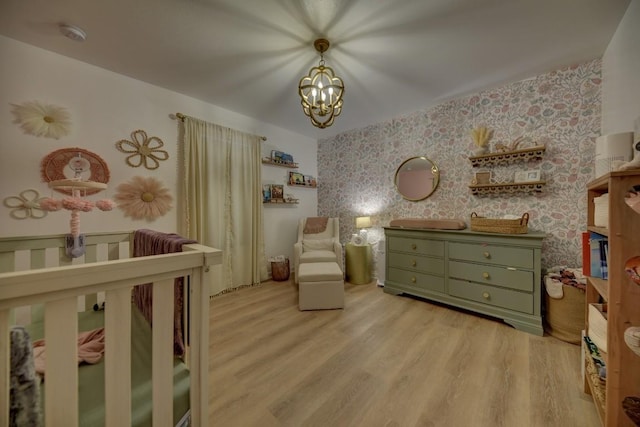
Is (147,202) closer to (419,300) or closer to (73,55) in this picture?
(73,55)

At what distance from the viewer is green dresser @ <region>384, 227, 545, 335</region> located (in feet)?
6.67

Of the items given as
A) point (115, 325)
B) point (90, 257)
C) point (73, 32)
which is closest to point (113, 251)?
point (90, 257)

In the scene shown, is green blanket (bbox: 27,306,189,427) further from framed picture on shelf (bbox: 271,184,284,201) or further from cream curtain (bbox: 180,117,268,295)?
framed picture on shelf (bbox: 271,184,284,201)

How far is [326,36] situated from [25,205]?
109 inches

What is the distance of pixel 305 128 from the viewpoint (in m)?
3.80

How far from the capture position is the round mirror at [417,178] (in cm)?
304

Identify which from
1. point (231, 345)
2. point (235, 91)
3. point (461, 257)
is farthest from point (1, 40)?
point (461, 257)

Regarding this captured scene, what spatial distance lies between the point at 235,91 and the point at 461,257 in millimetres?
3063

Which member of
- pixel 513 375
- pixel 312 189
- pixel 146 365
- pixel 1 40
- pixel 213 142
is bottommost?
pixel 513 375

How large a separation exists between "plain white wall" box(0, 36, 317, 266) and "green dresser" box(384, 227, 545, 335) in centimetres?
279

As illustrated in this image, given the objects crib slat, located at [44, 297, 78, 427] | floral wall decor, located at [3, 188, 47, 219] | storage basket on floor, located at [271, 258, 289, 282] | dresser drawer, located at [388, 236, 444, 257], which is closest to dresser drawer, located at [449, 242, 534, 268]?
dresser drawer, located at [388, 236, 444, 257]

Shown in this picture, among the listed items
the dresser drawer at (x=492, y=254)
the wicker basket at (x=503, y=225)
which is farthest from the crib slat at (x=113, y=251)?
the wicker basket at (x=503, y=225)

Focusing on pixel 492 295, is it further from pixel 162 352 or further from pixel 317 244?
pixel 162 352

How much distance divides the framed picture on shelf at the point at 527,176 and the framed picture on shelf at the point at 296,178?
2.86 meters
